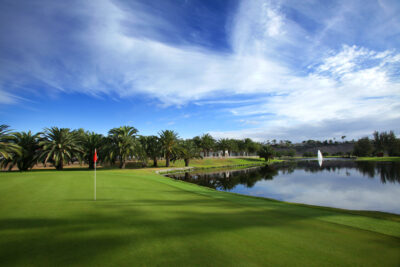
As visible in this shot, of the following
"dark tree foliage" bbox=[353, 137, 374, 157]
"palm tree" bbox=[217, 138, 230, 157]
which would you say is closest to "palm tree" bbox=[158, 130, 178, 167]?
"palm tree" bbox=[217, 138, 230, 157]

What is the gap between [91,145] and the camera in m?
43.4

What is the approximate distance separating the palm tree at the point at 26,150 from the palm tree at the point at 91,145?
7.96 metres

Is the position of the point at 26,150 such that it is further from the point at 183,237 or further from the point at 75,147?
the point at 183,237

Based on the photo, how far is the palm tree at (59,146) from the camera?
Answer: 3566 centimetres

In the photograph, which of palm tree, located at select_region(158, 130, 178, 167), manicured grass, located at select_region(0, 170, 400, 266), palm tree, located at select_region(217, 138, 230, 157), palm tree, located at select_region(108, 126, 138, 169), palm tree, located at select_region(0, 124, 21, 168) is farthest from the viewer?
palm tree, located at select_region(217, 138, 230, 157)

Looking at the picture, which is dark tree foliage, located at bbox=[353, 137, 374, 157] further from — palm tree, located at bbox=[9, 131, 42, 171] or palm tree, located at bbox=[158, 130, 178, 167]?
palm tree, located at bbox=[9, 131, 42, 171]

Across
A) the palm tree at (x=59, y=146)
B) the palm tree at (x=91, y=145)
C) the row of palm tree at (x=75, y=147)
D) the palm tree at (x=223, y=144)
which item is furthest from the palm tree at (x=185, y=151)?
the palm tree at (x=223, y=144)

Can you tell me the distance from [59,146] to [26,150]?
5.92 meters

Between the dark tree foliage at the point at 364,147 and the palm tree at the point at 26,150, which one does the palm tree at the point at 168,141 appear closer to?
the palm tree at the point at 26,150

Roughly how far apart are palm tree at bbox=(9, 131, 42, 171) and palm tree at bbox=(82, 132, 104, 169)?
7957mm

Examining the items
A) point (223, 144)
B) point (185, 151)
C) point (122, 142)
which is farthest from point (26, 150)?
point (223, 144)

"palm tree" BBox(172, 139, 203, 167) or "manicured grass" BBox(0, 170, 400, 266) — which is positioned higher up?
"palm tree" BBox(172, 139, 203, 167)

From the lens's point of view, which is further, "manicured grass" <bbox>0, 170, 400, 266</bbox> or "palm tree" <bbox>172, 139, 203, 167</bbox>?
"palm tree" <bbox>172, 139, 203, 167</bbox>

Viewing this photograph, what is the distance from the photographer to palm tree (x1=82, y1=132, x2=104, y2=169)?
42737 mm
